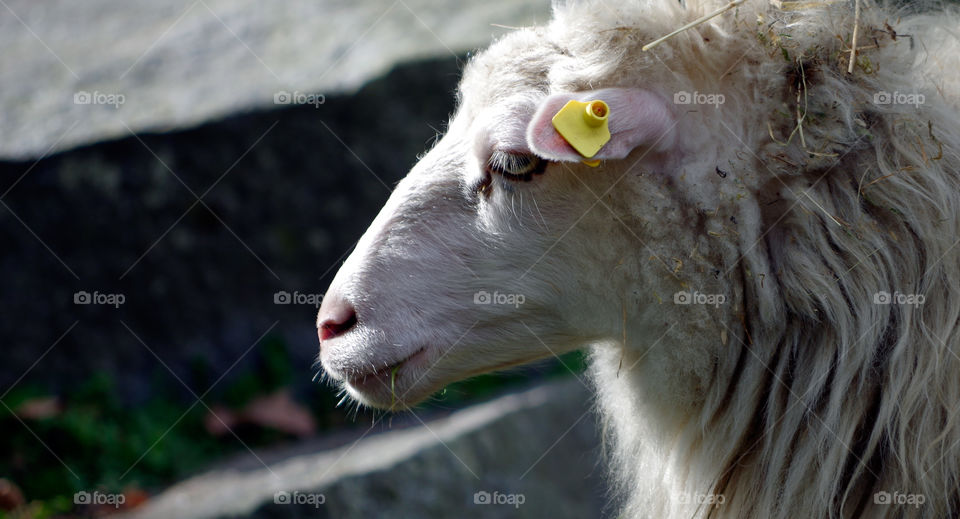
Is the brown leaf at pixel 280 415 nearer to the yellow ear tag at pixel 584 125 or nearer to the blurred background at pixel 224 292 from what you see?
the blurred background at pixel 224 292

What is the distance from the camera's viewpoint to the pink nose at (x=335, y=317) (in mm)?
2400

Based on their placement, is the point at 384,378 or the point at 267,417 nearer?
the point at 384,378

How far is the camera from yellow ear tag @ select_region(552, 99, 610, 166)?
6.77 ft

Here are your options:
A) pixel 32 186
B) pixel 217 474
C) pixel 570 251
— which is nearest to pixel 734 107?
pixel 570 251

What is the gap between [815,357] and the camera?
7.15 ft

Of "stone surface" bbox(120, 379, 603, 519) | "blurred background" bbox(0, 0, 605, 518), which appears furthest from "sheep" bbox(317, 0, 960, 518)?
"blurred background" bbox(0, 0, 605, 518)

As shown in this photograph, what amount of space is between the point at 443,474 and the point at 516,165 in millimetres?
2207

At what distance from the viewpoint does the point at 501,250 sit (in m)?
→ 2.36

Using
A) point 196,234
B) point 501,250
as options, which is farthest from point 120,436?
point 501,250

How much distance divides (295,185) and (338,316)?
295cm

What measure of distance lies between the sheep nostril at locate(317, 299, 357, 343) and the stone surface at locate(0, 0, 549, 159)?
2894 millimetres

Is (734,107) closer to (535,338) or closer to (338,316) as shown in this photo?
(535,338)

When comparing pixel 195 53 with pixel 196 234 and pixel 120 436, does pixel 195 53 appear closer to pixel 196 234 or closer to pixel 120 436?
pixel 196 234

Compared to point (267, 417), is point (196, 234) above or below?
above
